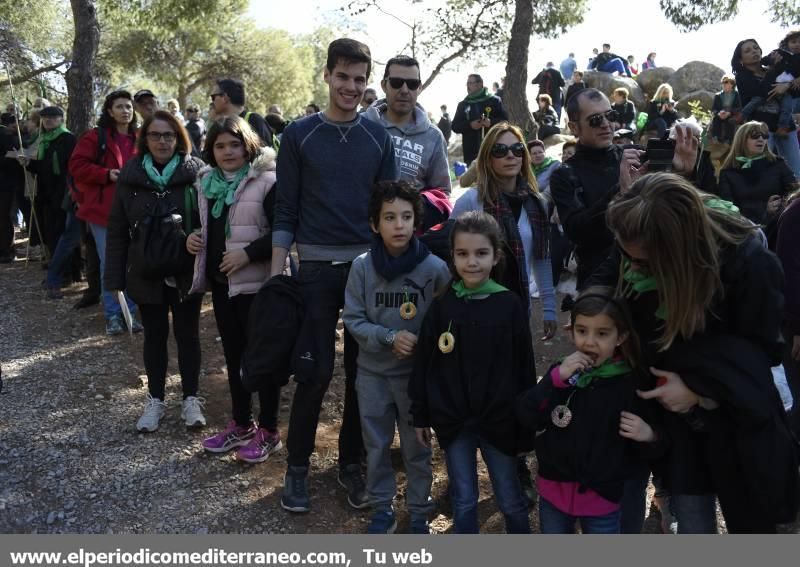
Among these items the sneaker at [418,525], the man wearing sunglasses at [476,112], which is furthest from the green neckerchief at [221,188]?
the man wearing sunglasses at [476,112]

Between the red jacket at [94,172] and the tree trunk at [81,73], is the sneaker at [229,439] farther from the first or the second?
the tree trunk at [81,73]

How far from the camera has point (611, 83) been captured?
21344 mm

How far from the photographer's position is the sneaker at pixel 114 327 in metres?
6.49

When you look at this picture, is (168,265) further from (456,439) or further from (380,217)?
(456,439)

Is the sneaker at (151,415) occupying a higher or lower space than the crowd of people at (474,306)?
lower

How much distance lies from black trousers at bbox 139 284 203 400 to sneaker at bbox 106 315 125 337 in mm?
2030

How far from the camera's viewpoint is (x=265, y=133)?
676 centimetres

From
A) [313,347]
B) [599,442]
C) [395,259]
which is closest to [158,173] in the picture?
[313,347]

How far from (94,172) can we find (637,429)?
5.31 m

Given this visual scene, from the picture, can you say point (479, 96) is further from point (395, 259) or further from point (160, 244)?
point (395, 259)

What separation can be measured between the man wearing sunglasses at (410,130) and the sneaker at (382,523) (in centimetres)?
187

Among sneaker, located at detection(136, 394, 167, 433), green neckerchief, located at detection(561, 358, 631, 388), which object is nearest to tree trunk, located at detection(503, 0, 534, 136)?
sneaker, located at detection(136, 394, 167, 433)

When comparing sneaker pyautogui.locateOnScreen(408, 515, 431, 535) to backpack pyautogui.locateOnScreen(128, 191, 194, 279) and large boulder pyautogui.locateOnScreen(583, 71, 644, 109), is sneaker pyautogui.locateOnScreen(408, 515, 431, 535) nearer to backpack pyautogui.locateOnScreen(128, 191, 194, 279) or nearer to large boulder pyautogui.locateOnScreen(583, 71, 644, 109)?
backpack pyautogui.locateOnScreen(128, 191, 194, 279)

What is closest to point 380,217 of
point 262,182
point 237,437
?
point 262,182
